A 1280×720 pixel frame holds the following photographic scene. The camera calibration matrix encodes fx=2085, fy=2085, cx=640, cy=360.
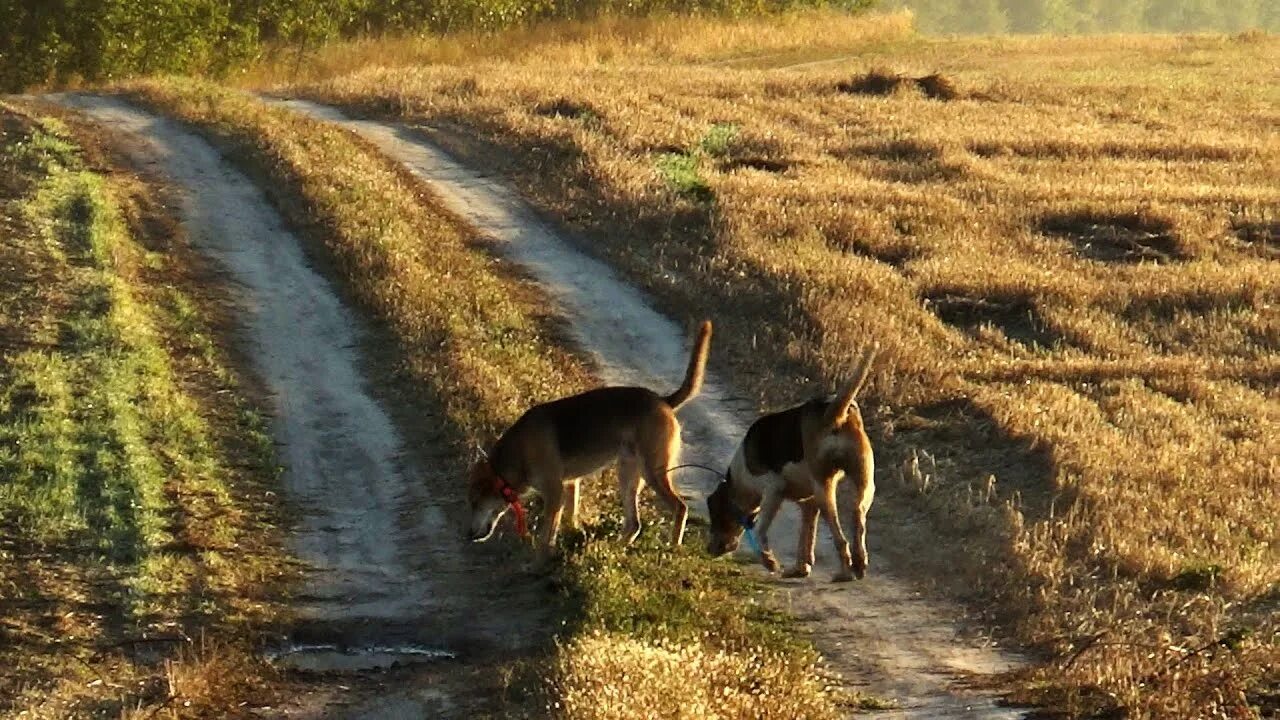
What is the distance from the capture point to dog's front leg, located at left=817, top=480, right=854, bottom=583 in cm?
1267

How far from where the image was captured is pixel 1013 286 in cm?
Result: 2283

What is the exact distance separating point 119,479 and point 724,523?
4.64 metres

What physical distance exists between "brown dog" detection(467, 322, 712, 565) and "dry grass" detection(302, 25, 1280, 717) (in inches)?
83.0

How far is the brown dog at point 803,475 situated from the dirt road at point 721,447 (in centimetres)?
37

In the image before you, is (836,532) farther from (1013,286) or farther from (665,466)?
(1013,286)

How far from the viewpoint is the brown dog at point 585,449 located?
43.9 ft

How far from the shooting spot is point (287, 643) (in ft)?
40.9

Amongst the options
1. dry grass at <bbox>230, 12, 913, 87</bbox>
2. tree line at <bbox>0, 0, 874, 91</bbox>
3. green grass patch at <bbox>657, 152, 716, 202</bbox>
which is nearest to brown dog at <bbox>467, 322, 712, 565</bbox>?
green grass patch at <bbox>657, 152, 716, 202</bbox>

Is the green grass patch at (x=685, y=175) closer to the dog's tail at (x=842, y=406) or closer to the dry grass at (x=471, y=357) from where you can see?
the dry grass at (x=471, y=357)

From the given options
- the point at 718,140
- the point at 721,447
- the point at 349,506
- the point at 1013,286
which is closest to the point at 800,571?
the point at 349,506

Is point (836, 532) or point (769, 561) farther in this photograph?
point (769, 561)

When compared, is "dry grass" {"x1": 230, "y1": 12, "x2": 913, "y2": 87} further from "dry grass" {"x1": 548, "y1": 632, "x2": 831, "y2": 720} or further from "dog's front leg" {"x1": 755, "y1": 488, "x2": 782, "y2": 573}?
"dry grass" {"x1": 548, "y1": 632, "x2": 831, "y2": 720}

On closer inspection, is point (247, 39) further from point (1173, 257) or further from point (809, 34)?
point (1173, 257)

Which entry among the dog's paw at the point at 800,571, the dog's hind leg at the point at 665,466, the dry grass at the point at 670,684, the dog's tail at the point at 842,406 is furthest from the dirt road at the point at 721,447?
the dog's tail at the point at 842,406
